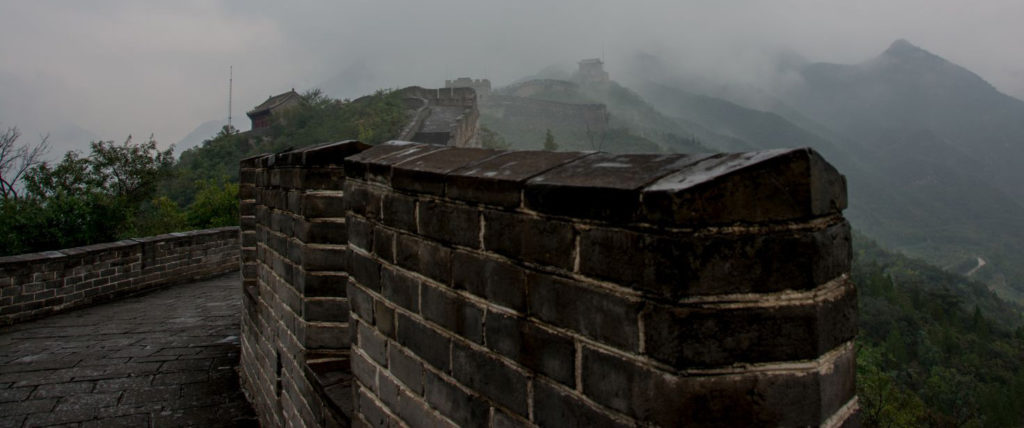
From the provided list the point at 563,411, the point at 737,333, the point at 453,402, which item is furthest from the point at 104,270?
the point at 737,333

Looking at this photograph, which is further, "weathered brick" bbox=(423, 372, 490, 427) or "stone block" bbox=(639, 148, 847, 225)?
"weathered brick" bbox=(423, 372, 490, 427)

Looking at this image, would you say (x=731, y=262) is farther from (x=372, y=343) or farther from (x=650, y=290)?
(x=372, y=343)

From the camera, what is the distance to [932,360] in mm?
35812

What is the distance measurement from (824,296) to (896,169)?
160749 millimetres

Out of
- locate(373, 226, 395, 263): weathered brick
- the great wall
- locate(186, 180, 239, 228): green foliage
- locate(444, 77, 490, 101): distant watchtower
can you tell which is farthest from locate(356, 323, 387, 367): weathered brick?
locate(444, 77, 490, 101): distant watchtower

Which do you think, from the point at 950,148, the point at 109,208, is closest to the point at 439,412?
A: the point at 109,208

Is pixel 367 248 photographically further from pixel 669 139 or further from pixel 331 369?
pixel 669 139

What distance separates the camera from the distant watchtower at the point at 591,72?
121625 millimetres

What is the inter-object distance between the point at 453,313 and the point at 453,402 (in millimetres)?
241

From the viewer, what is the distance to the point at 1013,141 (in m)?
151

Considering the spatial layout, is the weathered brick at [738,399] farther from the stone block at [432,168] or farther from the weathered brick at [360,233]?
the weathered brick at [360,233]

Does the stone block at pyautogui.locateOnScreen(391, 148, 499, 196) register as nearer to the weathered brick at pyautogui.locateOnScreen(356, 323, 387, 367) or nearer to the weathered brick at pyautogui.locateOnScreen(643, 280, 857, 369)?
the weathered brick at pyautogui.locateOnScreen(356, 323, 387, 367)

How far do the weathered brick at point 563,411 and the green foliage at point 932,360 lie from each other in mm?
18194

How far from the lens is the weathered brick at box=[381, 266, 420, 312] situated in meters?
1.72
